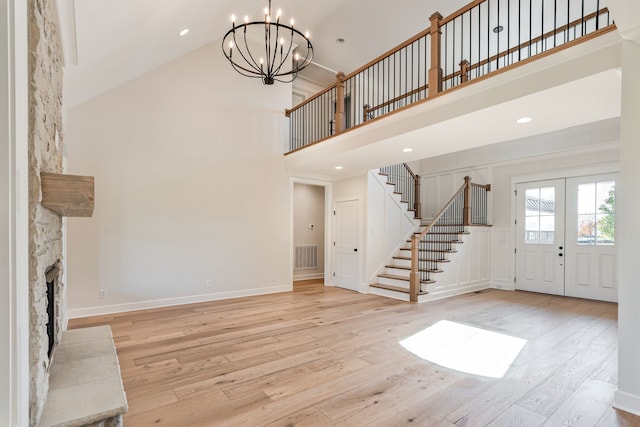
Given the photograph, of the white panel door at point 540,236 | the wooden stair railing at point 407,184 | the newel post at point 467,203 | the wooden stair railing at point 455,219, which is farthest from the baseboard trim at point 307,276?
the white panel door at point 540,236

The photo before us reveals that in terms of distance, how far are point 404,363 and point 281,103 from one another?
17.4 feet

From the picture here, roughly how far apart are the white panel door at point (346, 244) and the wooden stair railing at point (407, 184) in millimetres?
1335

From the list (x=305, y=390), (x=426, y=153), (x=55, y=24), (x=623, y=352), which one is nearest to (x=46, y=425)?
(x=305, y=390)

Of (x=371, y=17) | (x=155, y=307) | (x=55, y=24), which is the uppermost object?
(x=371, y=17)

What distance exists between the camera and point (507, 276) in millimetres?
7043

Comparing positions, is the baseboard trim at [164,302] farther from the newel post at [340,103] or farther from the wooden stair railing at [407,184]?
the wooden stair railing at [407,184]

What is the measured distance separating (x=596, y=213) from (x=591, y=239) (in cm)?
49

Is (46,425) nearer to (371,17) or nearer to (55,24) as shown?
(55,24)

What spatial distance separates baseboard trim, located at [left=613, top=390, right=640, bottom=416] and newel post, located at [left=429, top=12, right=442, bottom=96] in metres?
3.18

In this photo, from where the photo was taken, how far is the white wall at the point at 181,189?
465 centimetres

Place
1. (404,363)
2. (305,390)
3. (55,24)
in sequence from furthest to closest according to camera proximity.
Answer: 1. (404,363)
2. (305,390)
3. (55,24)

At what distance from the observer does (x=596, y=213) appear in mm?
5895

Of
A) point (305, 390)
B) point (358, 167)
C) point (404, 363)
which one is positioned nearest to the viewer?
point (305, 390)

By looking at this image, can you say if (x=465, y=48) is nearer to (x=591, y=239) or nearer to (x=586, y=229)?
(x=586, y=229)
